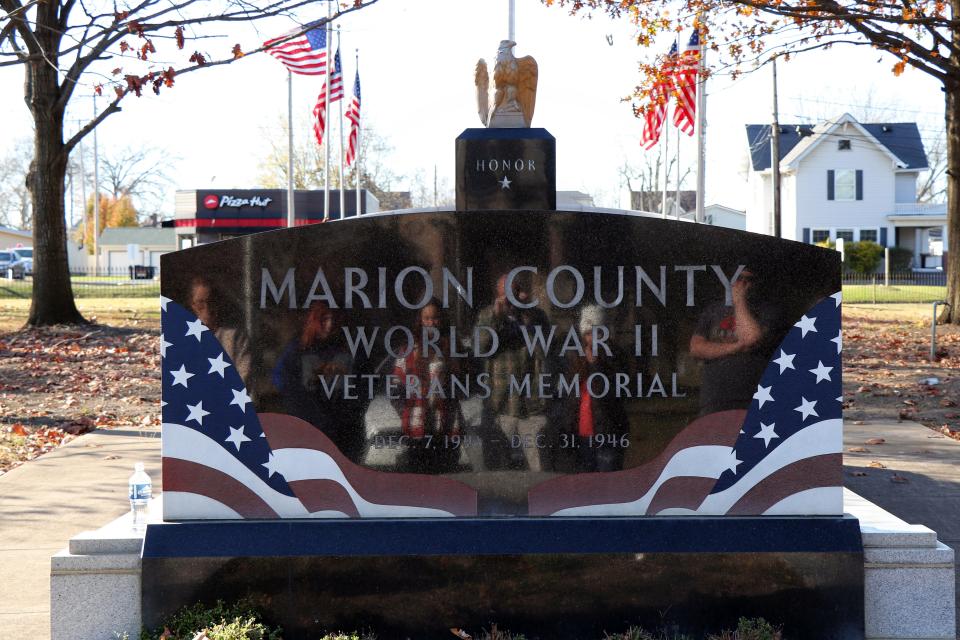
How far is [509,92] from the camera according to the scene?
6.18m

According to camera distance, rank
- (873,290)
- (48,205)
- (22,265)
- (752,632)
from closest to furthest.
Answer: (752,632), (48,205), (873,290), (22,265)

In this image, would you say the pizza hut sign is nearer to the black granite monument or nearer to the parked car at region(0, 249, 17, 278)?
the parked car at region(0, 249, 17, 278)

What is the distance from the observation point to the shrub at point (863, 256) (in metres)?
50.0

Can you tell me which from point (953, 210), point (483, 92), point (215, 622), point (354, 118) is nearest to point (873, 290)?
point (953, 210)

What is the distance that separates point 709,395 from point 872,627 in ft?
4.14

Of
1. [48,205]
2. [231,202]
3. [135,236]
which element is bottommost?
[48,205]

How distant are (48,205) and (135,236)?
7976 cm

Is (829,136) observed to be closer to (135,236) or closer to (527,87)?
(527,87)

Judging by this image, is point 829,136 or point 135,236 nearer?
point 829,136

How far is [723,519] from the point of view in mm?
5043

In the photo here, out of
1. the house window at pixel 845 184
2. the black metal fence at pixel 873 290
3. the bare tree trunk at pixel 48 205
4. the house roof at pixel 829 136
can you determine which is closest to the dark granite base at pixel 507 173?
the bare tree trunk at pixel 48 205

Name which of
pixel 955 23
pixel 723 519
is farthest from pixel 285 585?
pixel 955 23

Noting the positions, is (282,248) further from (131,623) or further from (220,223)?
(220,223)

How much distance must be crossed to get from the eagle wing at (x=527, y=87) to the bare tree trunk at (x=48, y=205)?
17475mm
